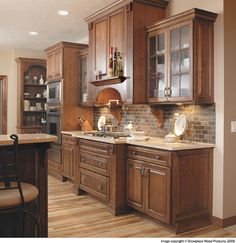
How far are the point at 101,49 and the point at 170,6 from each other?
46.7 inches

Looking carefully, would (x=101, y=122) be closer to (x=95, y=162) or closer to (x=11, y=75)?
(x=95, y=162)

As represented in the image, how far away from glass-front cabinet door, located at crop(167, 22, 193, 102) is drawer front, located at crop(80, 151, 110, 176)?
47.0 inches

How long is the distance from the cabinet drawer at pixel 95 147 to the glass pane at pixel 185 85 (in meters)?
1.14

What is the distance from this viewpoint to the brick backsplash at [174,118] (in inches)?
144

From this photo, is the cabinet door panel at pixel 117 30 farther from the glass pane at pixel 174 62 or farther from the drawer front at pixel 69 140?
the drawer front at pixel 69 140

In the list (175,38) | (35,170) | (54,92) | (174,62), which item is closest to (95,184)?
(35,170)

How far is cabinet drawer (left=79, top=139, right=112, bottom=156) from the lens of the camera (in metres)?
4.10

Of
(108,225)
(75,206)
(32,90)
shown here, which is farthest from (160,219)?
(32,90)

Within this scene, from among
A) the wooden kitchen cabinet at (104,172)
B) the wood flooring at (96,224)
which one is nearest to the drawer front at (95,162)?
the wooden kitchen cabinet at (104,172)

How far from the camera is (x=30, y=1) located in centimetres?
445

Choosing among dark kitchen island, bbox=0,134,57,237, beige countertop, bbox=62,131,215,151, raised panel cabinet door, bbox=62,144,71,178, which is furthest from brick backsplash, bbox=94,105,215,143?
dark kitchen island, bbox=0,134,57,237

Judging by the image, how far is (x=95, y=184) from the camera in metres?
4.39

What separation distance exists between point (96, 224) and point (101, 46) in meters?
2.60

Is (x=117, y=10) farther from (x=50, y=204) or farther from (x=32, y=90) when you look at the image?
(x=32, y=90)
